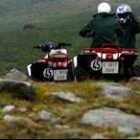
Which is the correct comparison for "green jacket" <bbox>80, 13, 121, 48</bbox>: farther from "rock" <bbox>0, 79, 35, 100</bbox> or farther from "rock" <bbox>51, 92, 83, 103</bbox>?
"rock" <bbox>0, 79, 35, 100</bbox>

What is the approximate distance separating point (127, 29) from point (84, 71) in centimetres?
284

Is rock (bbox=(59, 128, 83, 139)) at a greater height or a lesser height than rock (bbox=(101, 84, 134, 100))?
greater

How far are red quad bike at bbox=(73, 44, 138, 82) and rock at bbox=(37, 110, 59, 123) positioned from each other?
7.08 m

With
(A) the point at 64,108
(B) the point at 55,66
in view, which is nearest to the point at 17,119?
(A) the point at 64,108

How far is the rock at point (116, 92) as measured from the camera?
1255 cm

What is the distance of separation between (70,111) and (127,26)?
10.1 m

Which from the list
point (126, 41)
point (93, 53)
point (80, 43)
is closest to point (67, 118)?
point (93, 53)

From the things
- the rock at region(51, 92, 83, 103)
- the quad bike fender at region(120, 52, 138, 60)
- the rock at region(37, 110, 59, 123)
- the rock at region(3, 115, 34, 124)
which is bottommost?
the quad bike fender at region(120, 52, 138, 60)

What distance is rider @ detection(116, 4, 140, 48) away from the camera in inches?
826

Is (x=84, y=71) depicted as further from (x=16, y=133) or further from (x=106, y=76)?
(x=16, y=133)

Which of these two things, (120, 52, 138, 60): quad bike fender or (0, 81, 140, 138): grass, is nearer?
(0, 81, 140, 138): grass

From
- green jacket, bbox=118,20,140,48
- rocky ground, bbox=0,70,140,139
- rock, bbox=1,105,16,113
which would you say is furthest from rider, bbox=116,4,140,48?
rock, bbox=1,105,16,113

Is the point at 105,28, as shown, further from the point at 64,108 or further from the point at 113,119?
the point at 113,119

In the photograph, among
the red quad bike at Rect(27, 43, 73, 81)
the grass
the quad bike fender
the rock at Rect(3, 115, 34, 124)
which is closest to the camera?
the grass
